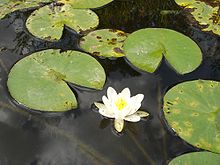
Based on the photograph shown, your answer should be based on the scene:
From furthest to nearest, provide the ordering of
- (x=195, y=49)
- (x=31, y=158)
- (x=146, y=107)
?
(x=195, y=49) → (x=146, y=107) → (x=31, y=158)

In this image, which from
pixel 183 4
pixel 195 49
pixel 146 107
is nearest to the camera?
pixel 146 107

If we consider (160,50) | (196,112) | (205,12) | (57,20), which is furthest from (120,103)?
(205,12)

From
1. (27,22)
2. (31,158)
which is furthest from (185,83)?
(27,22)

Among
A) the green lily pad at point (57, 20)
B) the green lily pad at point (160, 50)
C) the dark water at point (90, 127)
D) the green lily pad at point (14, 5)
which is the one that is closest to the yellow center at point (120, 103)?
the dark water at point (90, 127)

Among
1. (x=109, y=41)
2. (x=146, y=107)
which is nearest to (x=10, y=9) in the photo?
(x=109, y=41)

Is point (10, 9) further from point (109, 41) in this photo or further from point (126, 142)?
point (126, 142)

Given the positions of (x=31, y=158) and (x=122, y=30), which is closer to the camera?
(x=31, y=158)

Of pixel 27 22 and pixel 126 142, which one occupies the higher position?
pixel 27 22
